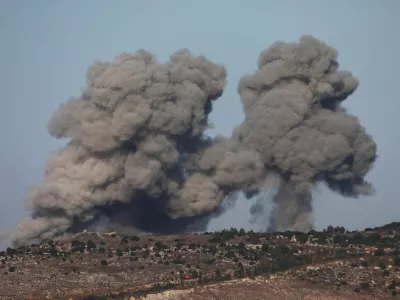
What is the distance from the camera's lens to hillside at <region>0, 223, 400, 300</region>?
68750 mm

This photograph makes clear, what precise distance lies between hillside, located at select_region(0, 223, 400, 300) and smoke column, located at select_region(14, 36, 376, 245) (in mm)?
5779

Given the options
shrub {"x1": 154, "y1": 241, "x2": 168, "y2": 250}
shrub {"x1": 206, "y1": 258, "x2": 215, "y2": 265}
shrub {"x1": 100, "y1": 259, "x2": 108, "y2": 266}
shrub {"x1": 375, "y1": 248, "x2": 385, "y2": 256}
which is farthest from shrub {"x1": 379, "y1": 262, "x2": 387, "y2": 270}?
shrub {"x1": 100, "y1": 259, "x2": 108, "y2": 266}

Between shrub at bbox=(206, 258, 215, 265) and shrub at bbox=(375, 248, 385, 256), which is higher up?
shrub at bbox=(206, 258, 215, 265)

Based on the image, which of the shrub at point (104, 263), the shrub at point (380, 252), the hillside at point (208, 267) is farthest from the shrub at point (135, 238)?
the shrub at point (380, 252)

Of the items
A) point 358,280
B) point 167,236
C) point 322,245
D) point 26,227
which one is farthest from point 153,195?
point 358,280

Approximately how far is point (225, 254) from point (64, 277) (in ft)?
46.6

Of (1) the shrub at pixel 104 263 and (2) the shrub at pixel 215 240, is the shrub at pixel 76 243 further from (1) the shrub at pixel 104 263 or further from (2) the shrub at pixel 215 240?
(2) the shrub at pixel 215 240

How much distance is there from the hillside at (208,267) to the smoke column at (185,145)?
578 cm

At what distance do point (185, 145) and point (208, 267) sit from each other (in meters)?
25.4

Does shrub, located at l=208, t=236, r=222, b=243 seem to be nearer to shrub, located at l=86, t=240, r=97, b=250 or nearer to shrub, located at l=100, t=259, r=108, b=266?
shrub, located at l=86, t=240, r=97, b=250

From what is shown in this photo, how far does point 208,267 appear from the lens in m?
77.4

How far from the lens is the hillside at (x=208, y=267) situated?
6875 centimetres

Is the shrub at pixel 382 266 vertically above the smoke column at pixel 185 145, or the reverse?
the smoke column at pixel 185 145

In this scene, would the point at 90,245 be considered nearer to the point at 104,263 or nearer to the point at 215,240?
the point at 104,263
